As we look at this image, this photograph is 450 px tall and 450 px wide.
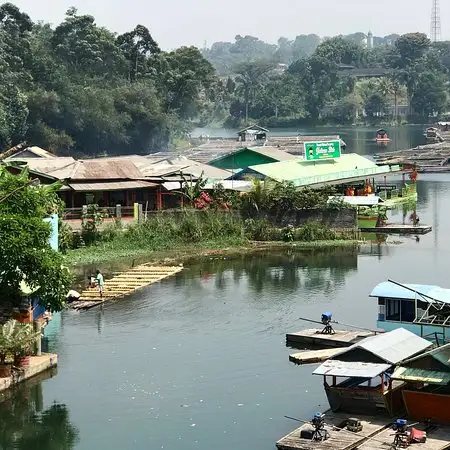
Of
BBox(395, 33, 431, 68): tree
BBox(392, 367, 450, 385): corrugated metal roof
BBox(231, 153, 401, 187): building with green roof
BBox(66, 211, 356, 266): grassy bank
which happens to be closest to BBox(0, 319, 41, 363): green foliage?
BBox(392, 367, 450, 385): corrugated metal roof

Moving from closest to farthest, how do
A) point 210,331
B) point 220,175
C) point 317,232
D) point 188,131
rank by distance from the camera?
point 210,331, point 317,232, point 220,175, point 188,131

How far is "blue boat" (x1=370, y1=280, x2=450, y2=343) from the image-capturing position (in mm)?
30625

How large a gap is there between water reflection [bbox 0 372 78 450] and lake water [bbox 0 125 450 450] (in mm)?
40

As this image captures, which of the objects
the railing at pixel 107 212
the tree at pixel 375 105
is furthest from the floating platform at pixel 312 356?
the tree at pixel 375 105

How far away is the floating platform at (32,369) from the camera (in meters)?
28.3

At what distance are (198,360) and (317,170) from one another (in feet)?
107

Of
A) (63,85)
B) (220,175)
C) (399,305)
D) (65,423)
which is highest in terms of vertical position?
(63,85)

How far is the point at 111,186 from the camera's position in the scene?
5278 cm

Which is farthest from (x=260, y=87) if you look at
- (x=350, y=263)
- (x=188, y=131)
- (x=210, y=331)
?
(x=210, y=331)

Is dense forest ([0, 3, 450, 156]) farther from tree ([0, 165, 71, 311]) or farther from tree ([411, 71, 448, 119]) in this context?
tree ([0, 165, 71, 311])

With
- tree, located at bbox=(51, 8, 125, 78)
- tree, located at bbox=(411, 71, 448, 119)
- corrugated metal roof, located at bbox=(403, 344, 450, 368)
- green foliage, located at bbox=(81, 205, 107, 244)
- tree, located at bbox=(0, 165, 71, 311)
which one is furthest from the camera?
tree, located at bbox=(411, 71, 448, 119)

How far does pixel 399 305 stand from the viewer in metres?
32.0

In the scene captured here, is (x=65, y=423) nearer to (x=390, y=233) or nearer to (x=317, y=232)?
(x=317, y=232)

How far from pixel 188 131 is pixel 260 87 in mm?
59890
